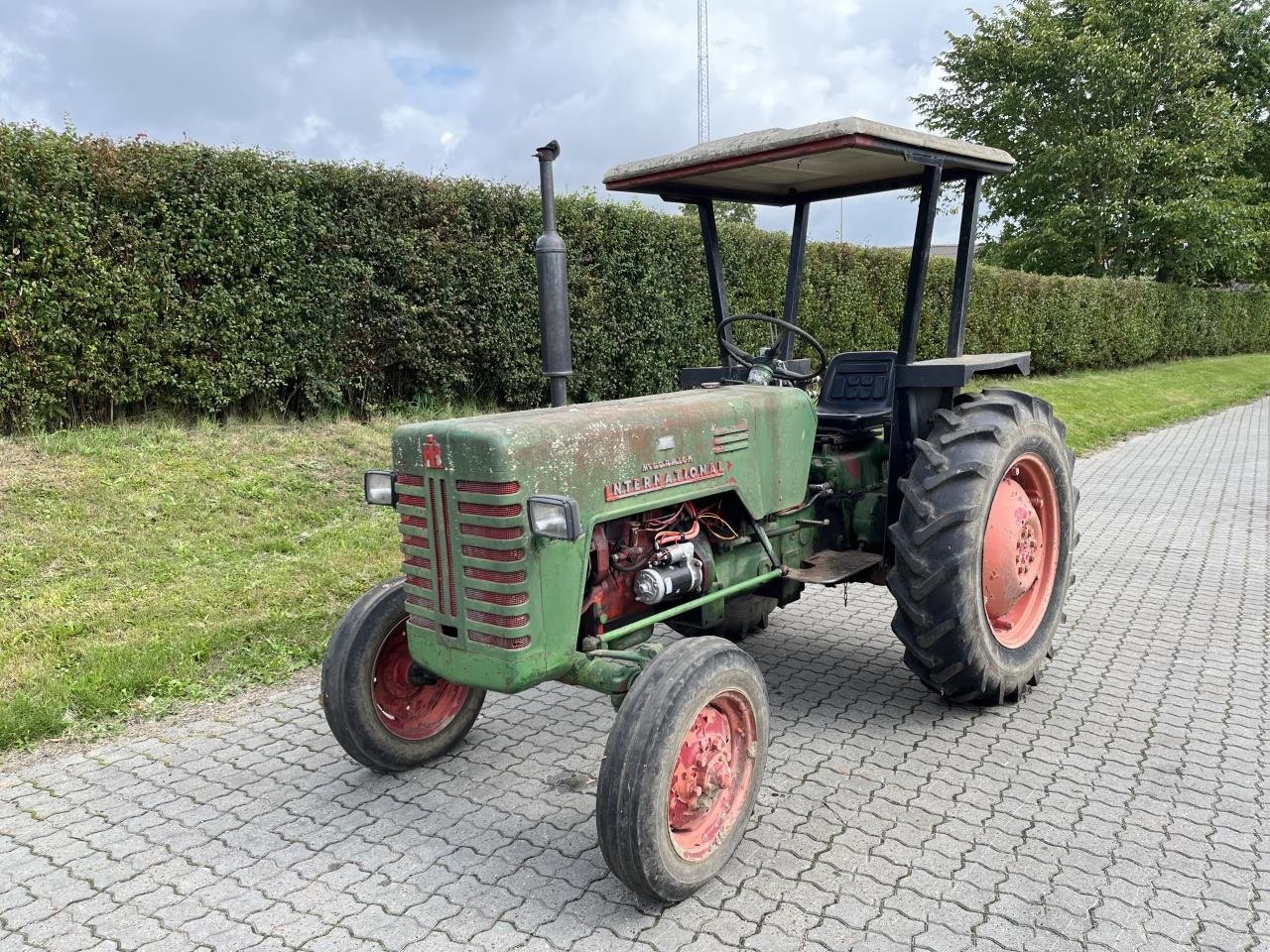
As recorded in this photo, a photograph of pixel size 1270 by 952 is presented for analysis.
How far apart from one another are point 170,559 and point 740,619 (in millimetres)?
3102

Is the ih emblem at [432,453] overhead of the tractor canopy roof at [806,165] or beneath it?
beneath

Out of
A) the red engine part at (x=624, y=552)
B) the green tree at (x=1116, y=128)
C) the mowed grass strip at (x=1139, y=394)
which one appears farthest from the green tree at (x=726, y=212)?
the green tree at (x=1116, y=128)

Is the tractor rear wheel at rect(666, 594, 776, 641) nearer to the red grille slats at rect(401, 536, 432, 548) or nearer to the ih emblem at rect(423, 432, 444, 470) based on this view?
the red grille slats at rect(401, 536, 432, 548)

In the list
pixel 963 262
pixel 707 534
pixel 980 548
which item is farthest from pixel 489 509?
pixel 963 262

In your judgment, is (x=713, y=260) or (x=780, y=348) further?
(x=713, y=260)

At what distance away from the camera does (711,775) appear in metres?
2.61

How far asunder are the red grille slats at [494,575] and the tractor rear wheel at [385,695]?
49 centimetres

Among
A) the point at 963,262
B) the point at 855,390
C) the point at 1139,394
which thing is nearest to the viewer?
the point at 963,262

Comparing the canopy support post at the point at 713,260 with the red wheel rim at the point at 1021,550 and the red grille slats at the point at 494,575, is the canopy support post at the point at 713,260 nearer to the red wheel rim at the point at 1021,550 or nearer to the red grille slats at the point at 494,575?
the red wheel rim at the point at 1021,550

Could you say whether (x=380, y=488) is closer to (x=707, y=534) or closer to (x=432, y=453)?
(x=432, y=453)

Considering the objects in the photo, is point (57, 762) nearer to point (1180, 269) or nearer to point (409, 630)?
point (409, 630)

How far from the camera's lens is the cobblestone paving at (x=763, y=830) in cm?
241

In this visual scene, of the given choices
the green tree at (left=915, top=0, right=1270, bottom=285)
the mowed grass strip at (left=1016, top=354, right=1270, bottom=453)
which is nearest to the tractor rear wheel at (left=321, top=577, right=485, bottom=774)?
the mowed grass strip at (left=1016, top=354, right=1270, bottom=453)

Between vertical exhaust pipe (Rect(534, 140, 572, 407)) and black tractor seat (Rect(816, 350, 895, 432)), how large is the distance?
4.06 ft
